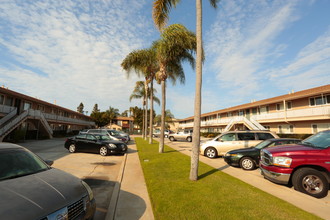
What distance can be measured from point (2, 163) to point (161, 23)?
9107 mm

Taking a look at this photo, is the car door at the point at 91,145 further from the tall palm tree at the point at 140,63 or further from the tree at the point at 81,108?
the tree at the point at 81,108

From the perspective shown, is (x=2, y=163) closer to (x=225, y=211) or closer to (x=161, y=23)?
(x=225, y=211)

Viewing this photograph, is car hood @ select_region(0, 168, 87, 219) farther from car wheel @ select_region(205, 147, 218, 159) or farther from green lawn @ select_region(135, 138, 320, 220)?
car wheel @ select_region(205, 147, 218, 159)

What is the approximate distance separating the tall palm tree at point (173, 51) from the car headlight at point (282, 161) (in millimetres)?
8463

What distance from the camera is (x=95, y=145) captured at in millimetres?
12320

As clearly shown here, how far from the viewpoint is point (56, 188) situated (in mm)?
2865

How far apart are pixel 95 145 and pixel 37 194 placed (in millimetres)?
10307

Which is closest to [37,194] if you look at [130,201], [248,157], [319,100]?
[130,201]

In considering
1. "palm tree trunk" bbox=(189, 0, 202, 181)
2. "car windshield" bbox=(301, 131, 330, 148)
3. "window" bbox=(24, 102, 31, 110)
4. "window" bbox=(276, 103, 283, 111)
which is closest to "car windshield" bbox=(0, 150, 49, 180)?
"palm tree trunk" bbox=(189, 0, 202, 181)

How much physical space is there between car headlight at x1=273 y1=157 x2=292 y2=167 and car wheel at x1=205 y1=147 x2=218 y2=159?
621 centimetres

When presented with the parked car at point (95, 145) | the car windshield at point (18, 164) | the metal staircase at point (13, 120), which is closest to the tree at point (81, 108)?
the metal staircase at point (13, 120)

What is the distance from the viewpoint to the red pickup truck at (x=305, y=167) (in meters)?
4.97

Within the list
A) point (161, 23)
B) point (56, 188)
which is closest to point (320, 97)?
point (161, 23)

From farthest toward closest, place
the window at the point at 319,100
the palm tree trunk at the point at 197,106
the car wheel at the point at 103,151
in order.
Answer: the window at the point at 319,100 < the car wheel at the point at 103,151 < the palm tree trunk at the point at 197,106
